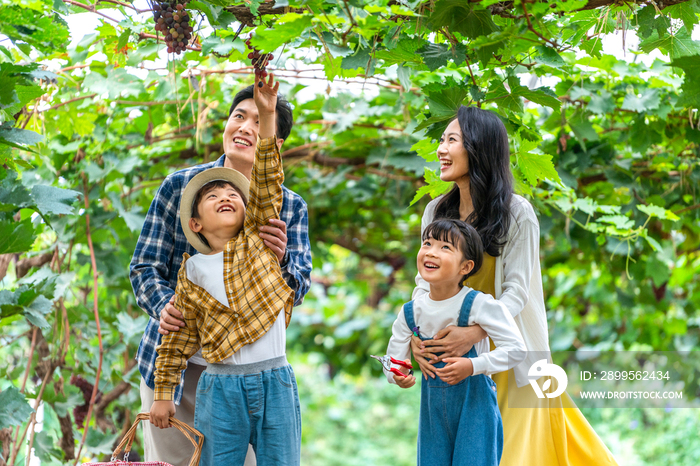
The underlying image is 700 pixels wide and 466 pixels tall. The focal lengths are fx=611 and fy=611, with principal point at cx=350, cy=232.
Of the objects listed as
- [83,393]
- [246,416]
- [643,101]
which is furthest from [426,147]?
[83,393]

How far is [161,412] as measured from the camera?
54.6 inches

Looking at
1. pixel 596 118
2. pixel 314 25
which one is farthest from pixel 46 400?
pixel 596 118

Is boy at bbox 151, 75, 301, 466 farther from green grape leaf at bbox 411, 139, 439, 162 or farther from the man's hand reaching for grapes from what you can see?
green grape leaf at bbox 411, 139, 439, 162

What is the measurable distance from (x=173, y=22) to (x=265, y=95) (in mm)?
262

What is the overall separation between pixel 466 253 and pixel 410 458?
500 cm

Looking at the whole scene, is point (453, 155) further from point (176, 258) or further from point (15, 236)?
point (15, 236)

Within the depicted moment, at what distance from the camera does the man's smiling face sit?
1.64 meters

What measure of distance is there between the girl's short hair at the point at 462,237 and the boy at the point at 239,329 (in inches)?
14.7

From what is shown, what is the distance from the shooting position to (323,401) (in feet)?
20.2

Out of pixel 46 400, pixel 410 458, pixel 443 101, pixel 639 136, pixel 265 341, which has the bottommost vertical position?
pixel 410 458

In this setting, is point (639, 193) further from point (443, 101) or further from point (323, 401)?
point (323, 401)

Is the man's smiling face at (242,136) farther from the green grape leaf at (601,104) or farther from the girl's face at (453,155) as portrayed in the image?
the green grape leaf at (601,104)

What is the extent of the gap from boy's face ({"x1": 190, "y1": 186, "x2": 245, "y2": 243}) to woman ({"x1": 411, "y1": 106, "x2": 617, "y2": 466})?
49 cm

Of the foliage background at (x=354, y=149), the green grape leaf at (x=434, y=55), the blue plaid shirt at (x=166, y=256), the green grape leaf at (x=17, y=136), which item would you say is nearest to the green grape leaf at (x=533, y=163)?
the foliage background at (x=354, y=149)
